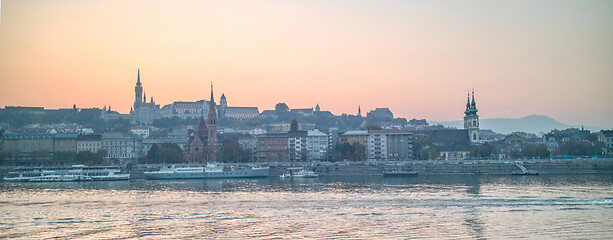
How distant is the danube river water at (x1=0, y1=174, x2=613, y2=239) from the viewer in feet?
92.7

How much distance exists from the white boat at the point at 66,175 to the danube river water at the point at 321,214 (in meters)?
22.3

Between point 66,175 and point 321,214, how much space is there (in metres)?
44.1

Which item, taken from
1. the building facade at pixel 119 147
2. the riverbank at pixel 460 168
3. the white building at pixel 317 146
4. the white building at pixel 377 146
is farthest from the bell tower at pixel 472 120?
the building facade at pixel 119 147

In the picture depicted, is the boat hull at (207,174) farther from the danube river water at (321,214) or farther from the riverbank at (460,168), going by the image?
the danube river water at (321,214)

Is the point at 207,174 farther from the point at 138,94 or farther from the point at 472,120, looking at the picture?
the point at 138,94

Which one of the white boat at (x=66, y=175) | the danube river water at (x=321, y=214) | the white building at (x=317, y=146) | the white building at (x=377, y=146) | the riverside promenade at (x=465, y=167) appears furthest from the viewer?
the white building at (x=377, y=146)

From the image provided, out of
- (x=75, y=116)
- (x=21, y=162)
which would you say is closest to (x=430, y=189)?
(x=21, y=162)

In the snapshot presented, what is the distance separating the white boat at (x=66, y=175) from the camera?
69.4m

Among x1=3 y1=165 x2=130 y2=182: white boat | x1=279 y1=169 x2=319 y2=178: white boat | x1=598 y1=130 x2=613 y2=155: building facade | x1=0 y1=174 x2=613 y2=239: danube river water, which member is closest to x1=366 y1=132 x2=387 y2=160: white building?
x1=279 y1=169 x2=319 y2=178: white boat

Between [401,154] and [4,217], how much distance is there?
73.7m

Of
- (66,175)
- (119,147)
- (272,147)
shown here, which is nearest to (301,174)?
(66,175)

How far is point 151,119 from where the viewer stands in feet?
578

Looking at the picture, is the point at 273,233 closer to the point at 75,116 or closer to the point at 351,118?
the point at 75,116

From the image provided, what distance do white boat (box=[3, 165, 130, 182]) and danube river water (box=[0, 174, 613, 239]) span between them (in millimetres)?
22329
